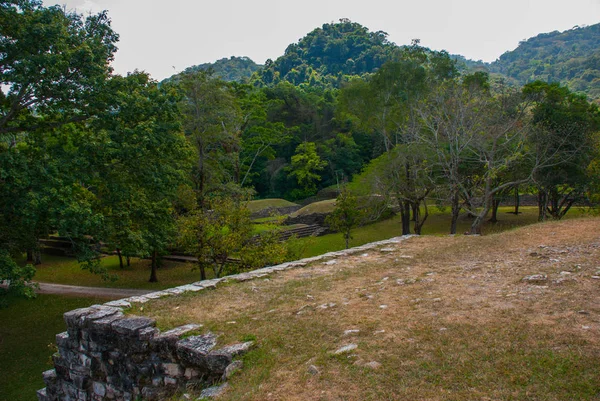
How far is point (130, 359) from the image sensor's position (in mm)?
6363

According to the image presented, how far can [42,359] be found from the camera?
11.7 metres

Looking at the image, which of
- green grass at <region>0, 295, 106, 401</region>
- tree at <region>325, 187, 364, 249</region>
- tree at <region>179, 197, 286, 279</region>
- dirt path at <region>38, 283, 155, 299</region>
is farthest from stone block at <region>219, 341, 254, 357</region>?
tree at <region>325, 187, 364, 249</region>

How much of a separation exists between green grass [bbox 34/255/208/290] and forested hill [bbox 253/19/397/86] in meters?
73.5

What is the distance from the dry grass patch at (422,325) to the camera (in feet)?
13.3

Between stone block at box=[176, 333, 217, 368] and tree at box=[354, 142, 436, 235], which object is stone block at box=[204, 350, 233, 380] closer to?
stone block at box=[176, 333, 217, 368]

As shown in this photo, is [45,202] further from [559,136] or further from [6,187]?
[559,136]

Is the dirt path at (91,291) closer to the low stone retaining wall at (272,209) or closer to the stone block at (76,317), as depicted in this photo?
the stone block at (76,317)

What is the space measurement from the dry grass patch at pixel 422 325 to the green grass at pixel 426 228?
48.2 feet

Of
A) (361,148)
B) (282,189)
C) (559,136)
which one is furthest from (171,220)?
(361,148)

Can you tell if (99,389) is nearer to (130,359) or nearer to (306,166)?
(130,359)

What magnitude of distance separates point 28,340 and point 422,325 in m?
12.8

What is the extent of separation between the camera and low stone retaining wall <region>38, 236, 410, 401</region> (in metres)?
5.48

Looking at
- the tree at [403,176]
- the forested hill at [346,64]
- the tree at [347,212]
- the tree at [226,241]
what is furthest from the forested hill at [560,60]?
the tree at [226,241]

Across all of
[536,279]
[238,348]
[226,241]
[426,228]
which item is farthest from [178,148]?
[426,228]
